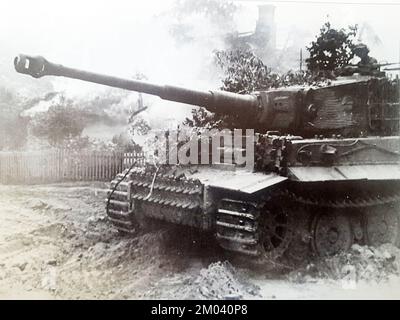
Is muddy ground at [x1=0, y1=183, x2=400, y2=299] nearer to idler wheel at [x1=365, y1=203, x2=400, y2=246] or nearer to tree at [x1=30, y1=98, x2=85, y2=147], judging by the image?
idler wheel at [x1=365, y1=203, x2=400, y2=246]

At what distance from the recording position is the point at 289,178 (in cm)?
499

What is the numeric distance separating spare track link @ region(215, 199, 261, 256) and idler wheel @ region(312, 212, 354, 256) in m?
0.96

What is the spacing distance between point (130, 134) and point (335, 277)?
645cm

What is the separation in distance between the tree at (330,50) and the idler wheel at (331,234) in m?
2.23

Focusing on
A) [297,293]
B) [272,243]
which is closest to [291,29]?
[272,243]

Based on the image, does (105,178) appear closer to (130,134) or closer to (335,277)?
(130,134)

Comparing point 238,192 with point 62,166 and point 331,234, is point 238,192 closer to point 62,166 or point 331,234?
point 331,234

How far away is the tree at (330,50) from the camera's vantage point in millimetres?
6887

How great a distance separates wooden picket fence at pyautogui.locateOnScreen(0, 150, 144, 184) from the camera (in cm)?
891

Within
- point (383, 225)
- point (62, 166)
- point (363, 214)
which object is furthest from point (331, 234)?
point (62, 166)

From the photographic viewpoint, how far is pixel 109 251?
5.80 metres

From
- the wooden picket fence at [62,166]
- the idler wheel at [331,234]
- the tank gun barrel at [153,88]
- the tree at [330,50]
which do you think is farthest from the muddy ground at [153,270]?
the tree at [330,50]

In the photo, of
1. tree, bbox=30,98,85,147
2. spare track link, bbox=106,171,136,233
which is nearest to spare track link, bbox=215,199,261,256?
spare track link, bbox=106,171,136,233

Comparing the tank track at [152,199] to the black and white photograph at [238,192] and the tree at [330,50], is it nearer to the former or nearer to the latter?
the black and white photograph at [238,192]
